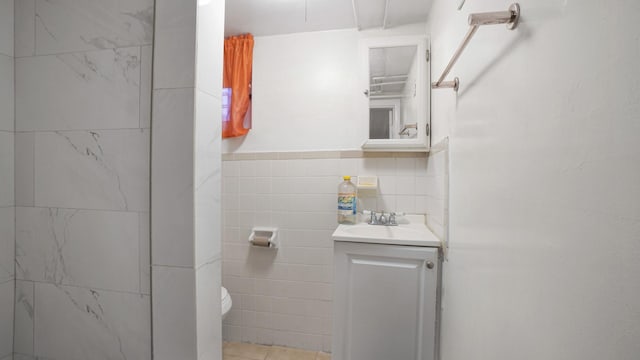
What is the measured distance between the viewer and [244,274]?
1.92m

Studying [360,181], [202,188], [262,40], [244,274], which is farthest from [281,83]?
[244,274]

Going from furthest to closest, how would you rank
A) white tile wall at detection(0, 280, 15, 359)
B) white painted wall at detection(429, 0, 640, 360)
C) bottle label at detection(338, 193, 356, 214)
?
bottle label at detection(338, 193, 356, 214) < white tile wall at detection(0, 280, 15, 359) < white painted wall at detection(429, 0, 640, 360)

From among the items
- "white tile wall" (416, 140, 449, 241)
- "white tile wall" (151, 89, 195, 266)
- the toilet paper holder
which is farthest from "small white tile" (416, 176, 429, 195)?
"white tile wall" (151, 89, 195, 266)

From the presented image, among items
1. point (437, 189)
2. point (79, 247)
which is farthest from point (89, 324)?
point (437, 189)

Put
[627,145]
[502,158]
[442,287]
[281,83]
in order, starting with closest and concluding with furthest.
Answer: [627,145], [502,158], [442,287], [281,83]

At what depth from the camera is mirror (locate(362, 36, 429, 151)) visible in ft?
5.28

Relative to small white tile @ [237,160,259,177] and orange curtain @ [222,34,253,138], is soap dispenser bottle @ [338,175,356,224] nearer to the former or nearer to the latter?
small white tile @ [237,160,259,177]

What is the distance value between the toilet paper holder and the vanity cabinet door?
25.9 inches

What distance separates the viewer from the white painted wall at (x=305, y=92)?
1824 millimetres

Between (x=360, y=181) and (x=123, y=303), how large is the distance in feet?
4.59

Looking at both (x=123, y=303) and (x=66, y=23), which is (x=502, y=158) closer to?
(x=123, y=303)

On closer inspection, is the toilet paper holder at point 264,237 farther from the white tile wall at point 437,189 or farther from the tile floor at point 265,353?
the white tile wall at point 437,189

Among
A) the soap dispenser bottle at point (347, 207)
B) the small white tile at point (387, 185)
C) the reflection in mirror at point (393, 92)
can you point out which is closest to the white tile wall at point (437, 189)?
the small white tile at point (387, 185)

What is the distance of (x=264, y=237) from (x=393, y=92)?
4.52 feet
